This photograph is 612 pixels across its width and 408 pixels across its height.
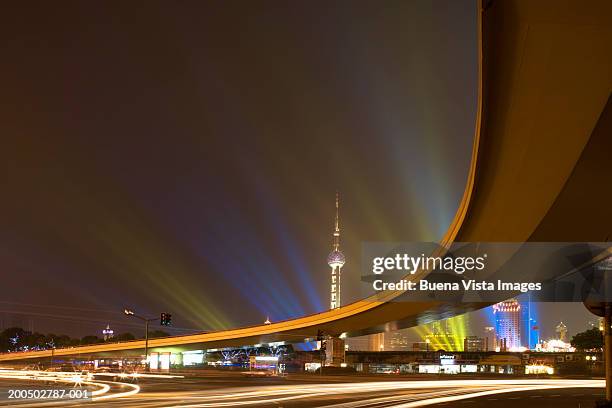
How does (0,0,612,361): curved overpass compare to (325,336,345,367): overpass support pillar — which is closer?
(0,0,612,361): curved overpass

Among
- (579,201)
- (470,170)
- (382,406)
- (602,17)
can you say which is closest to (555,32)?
(602,17)

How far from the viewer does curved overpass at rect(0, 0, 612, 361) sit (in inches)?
416

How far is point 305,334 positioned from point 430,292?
182ft

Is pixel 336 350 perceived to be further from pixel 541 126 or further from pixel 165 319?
pixel 541 126

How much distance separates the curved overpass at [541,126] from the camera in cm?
1055

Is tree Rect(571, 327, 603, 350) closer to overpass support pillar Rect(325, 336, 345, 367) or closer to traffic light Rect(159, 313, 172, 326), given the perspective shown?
overpass support pillar Rect(325, 336, 345, 367)

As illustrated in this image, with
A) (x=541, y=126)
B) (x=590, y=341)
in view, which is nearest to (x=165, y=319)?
(x=541, y=126)

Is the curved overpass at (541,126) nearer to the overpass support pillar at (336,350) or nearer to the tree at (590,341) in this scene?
the overpass support pillar at (336,350)

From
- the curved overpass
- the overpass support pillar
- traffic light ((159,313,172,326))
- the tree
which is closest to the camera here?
the curved overpass

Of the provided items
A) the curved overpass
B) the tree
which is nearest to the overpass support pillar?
the tree

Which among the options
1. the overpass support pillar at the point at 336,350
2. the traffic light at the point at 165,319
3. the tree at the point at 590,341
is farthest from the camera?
the tree at the point at 590,341

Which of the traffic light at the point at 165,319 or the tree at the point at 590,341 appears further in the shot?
the tree at the point at 590,341

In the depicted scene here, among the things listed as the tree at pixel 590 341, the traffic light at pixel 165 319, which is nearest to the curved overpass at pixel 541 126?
the traffic light at pixel 165 319

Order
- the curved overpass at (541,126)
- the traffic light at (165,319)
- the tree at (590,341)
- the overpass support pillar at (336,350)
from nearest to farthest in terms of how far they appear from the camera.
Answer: the curved overpass at (541,126), the traffic light at (165,319), the overpass support pillar at (336,350), the tree at (590,341)
